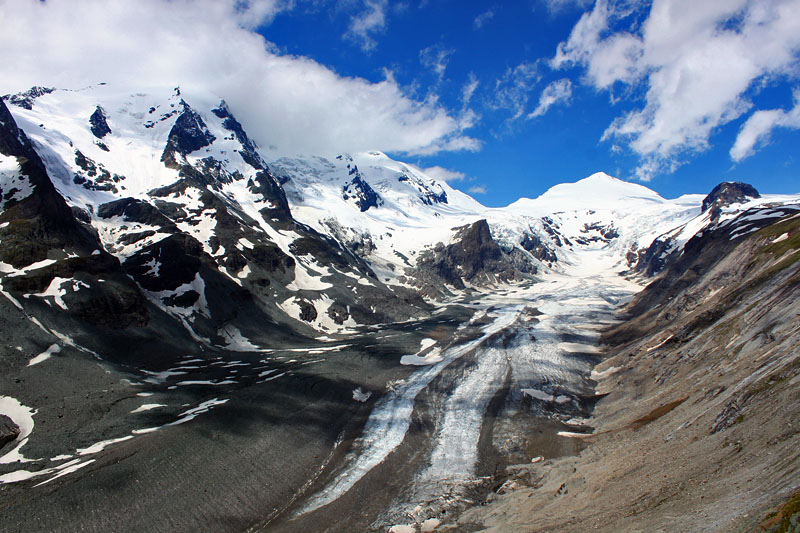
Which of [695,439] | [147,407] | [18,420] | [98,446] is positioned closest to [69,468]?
[98,446]

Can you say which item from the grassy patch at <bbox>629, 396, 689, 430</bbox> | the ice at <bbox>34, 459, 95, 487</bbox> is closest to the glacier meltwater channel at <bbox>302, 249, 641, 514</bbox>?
the grassy patch at <bbox>629, 396, 689, 430</bbox>

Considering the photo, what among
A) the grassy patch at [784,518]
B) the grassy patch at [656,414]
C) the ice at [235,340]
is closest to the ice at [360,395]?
the grassy patch at [656,414]

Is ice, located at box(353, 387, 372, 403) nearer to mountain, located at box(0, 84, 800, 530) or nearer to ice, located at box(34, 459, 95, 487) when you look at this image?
mountain, located at box(0, 84, 800, 530)

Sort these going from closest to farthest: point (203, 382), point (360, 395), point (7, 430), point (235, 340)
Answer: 1. point (7, 430)
2. point (360, 395)
3. point (203, 382)
4. point (235, 340)

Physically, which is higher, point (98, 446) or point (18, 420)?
point (18, 420)

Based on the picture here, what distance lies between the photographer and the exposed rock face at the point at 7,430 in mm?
40403

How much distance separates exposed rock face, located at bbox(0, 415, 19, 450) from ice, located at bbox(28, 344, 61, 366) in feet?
48.5

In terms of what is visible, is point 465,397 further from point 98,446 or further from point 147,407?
point 98,446

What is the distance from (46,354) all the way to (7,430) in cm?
1997

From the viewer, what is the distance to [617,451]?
34.0m

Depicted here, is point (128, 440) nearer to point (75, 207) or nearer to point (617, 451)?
point (617, 451)

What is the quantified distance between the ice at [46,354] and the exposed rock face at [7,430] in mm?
14793

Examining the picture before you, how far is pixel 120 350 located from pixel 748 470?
252 feet

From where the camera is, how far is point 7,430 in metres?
41.6
